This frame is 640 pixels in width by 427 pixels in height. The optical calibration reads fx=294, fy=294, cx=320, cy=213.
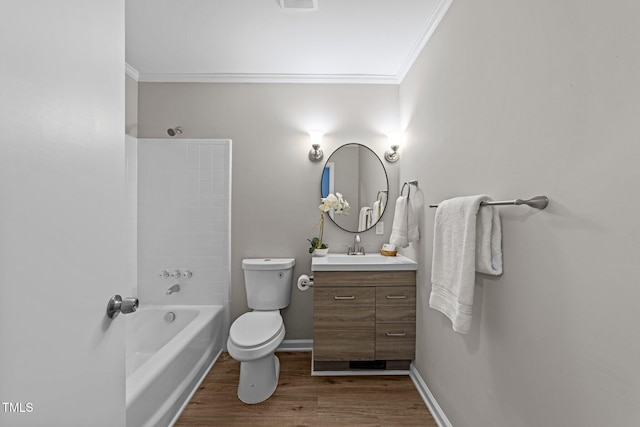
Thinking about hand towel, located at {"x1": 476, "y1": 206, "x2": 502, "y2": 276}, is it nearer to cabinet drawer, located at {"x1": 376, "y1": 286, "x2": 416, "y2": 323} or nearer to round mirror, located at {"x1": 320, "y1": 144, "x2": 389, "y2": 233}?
cabinet drawer, located at {"x1": 376, "y1": 286, "x2": 416, "y2": 323}

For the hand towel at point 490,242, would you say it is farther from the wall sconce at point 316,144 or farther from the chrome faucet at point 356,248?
the wall sconce at point 316,144

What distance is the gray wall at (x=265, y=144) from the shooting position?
261cm

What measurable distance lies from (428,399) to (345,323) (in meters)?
0.69

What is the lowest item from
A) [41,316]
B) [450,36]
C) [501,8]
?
[41,316]

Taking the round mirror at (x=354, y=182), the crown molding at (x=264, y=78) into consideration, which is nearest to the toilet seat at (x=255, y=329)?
the round mirror at (x=354, y=182)

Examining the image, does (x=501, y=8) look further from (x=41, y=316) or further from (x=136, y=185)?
(x=136, y=185)

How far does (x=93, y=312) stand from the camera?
2.37 ft

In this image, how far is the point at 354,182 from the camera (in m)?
2.63

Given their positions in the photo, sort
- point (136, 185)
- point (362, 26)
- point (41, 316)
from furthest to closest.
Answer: point (136, 185), point (362, 26), point (41, 316)

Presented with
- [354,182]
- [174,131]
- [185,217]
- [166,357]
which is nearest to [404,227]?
[354,182]

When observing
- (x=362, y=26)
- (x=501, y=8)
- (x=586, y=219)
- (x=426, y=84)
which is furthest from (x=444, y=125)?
(x=586, y=219)

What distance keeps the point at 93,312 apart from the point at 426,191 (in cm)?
186

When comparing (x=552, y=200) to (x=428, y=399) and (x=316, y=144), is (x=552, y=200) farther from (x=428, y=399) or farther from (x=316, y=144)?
(x=316, y=144)

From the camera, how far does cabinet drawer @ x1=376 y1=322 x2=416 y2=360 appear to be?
7.03ft
